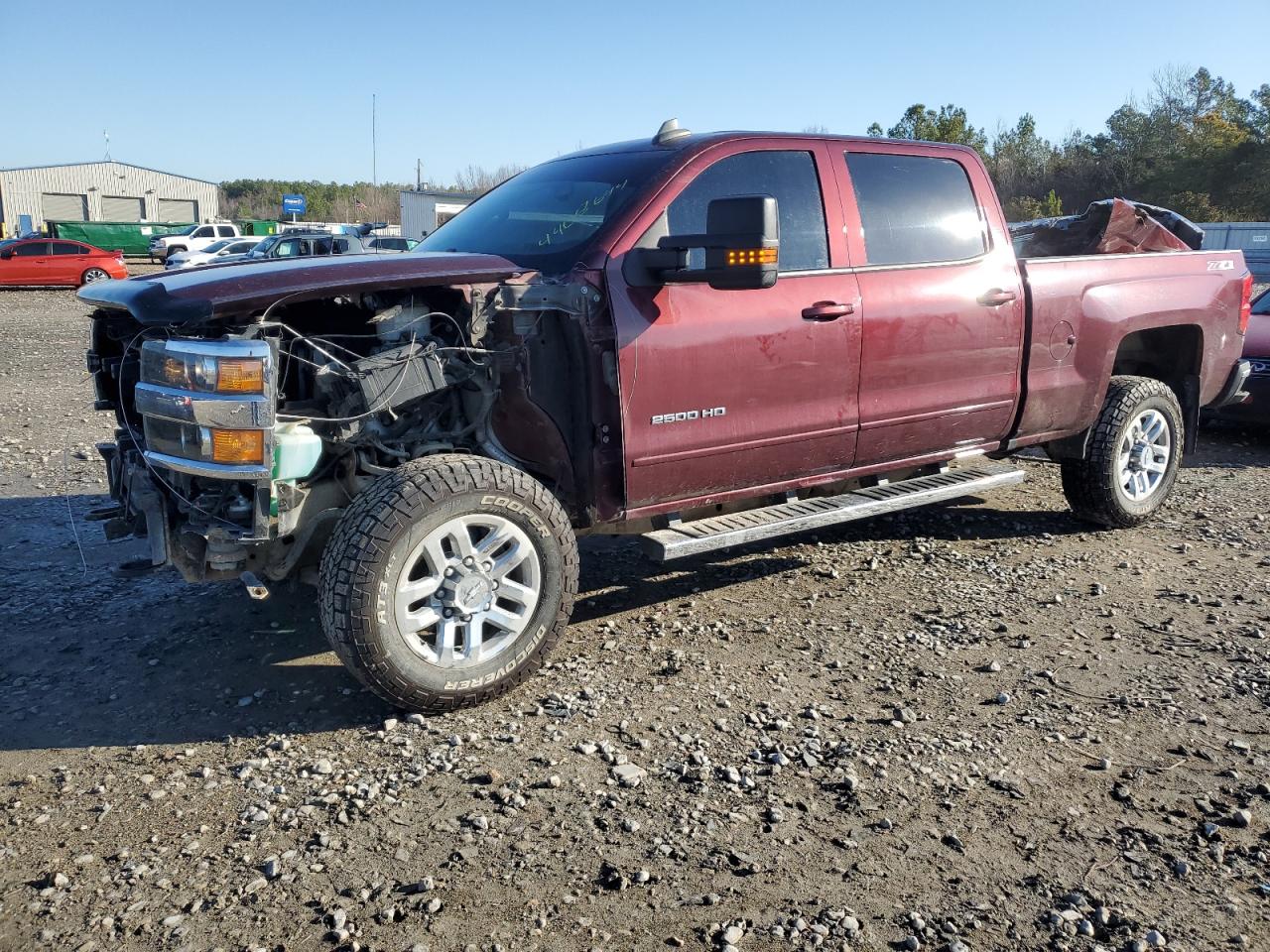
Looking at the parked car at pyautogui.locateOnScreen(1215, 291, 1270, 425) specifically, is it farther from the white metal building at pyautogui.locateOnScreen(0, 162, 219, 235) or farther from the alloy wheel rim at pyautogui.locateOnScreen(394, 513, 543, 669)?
the white metal building at pyautogui.locateOnScreen(0, 162, 219, 235)

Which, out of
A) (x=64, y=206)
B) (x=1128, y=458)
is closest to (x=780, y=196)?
(x=1128, y=458)

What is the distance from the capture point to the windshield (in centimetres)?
420

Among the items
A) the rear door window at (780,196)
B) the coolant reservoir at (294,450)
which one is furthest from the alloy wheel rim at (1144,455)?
the coolant reservoir at (294,450)

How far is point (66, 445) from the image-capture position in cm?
783

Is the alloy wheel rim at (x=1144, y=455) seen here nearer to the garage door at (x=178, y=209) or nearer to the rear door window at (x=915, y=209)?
the rear door window at (x=915, y=209)

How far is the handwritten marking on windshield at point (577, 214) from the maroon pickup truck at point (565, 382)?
0.02 m

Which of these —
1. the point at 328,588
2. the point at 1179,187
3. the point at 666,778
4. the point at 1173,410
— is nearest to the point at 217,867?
the point at 328,588

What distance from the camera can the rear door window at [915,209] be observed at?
189 inches

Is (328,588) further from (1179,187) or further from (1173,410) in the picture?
(1179,187)

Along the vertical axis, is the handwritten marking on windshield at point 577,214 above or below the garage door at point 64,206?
below

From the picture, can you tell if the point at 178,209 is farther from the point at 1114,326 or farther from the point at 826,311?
the point at 826,311

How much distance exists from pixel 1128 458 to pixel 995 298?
5.28ft

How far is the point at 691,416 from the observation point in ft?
13.6

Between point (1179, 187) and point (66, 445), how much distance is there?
161ft
